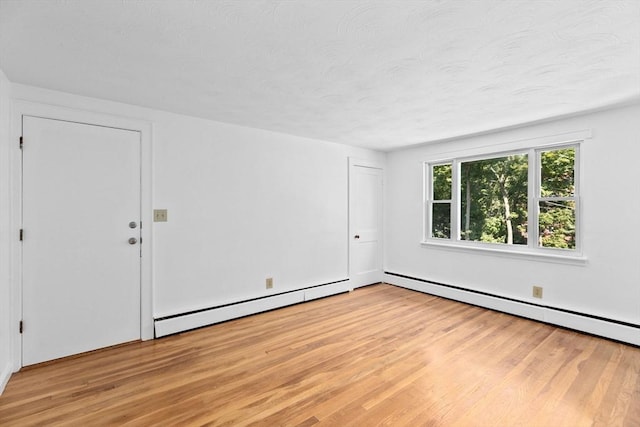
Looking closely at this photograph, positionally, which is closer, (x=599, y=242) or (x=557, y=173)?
(x=599, y=242)

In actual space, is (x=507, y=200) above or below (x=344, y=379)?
above

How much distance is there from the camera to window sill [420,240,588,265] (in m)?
3.23

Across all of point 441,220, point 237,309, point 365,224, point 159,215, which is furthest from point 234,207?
point 441,220

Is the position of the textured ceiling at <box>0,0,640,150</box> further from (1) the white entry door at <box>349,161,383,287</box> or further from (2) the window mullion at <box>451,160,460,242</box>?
(1) the white entry door at <box>349,161,383,287</box>

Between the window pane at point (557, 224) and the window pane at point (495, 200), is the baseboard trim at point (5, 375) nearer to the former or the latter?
the window pane at point (495, 200)

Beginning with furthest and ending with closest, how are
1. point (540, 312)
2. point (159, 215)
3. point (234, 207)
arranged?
point (234, 207), point (540, 312), point (159, 215)

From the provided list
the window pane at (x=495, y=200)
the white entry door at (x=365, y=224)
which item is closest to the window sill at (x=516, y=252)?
the window pane at (x=495, y=200)

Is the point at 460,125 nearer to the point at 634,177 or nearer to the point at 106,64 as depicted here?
the point at 634,177

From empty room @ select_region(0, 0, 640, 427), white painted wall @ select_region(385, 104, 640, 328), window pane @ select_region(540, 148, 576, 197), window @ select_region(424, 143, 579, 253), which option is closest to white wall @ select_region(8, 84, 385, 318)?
empty room @ select_region(0, 0, 640, 427)

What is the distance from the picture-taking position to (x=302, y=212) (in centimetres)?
414

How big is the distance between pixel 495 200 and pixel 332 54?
10.5 feet

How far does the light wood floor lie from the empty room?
0.02m

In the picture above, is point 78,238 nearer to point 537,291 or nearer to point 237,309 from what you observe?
point 237,309

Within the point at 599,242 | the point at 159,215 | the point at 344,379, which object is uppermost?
the point at 159,215
